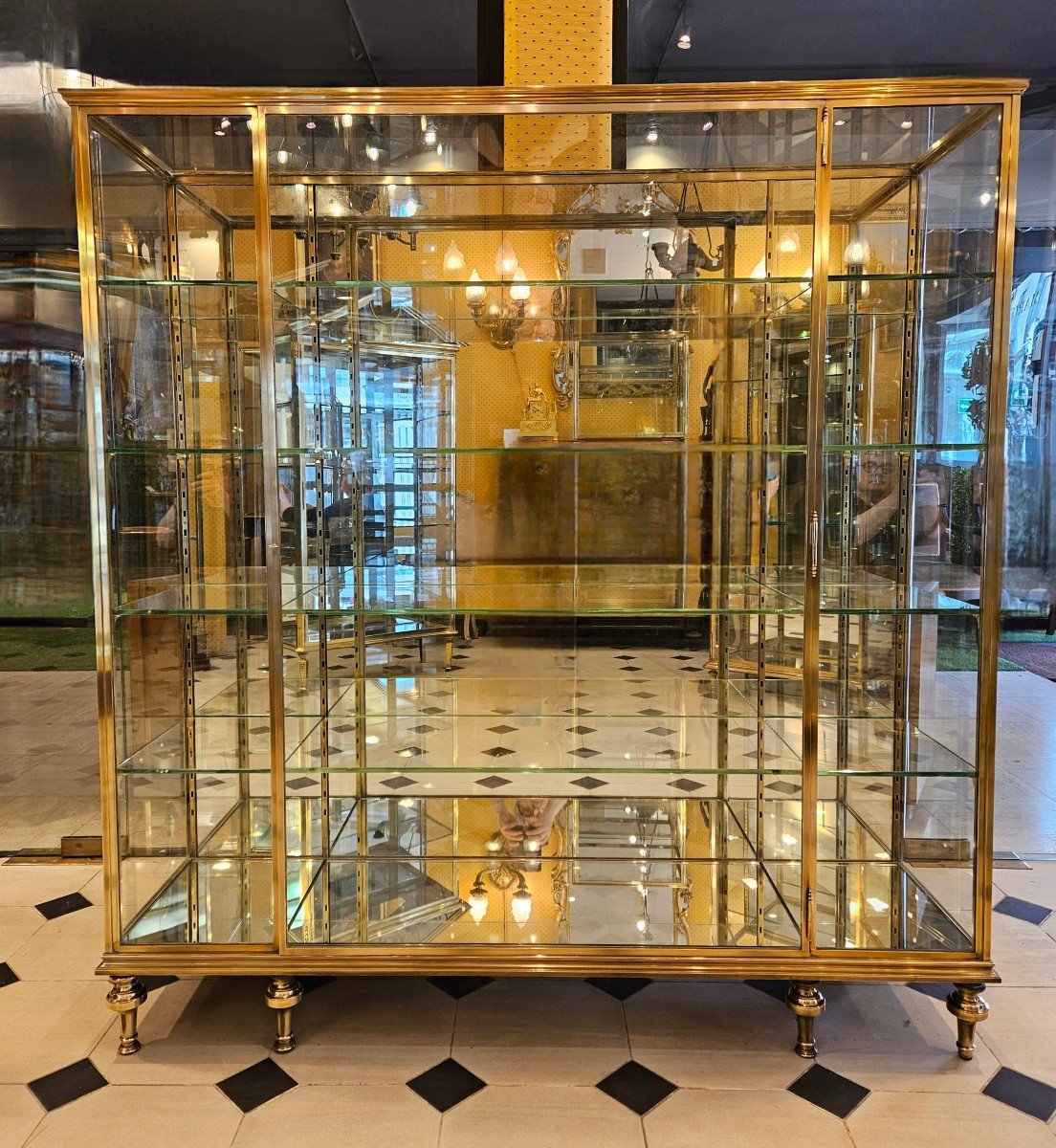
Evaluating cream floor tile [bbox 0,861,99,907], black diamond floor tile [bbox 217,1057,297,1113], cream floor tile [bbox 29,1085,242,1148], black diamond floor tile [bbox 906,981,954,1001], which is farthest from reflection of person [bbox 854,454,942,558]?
cream floor tile [bbox 0,861,99,907]

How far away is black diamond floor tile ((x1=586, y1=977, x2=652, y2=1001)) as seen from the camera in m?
2.37

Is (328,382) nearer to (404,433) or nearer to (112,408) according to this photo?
(404,433)

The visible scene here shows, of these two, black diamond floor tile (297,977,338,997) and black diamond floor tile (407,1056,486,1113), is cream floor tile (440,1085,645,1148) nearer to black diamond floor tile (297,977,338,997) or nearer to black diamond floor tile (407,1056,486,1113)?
black diamond floor tile (407,1056,486,1113)

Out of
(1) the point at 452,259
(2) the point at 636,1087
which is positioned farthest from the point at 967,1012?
(1) the point at 452,259

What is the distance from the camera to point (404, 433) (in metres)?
2.41

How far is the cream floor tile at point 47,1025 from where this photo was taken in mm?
2084

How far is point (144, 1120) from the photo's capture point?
188 cm

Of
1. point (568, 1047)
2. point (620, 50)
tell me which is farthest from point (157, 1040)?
point (620, 50)

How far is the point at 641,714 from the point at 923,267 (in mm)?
1368

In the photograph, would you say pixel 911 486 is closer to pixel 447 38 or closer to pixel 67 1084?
pixel 67 1084

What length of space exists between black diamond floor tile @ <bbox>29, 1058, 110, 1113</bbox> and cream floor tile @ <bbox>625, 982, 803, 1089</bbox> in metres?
1.23

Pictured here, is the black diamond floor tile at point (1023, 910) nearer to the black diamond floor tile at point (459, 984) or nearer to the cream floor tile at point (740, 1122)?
the cream floor tile at point (740, 1122)

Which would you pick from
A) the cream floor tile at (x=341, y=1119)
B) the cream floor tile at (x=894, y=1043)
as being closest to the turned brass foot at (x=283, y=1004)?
the cream floor tile at (x=341, y=1119)

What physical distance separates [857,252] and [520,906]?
5.95 feet
